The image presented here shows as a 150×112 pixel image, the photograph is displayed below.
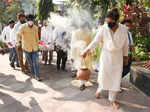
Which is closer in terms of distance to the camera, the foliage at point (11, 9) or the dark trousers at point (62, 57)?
the dark trousers at point (62, 57)

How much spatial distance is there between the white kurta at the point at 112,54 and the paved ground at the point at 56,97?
22.7 inches

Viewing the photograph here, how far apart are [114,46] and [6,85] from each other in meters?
3.29

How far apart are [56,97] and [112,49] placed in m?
1.79

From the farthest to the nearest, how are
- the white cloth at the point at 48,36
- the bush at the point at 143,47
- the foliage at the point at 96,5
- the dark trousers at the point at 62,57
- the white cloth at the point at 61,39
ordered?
the foliage at the point at 96,5
the white cloth at the point at 48,36
the dark trousers at the point at 62,57
the bush at the point at 143,47
the white cloth at the point at 61,39

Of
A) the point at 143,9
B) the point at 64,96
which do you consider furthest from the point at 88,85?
the point at 143,9

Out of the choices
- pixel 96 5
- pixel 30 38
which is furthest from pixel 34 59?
pixel 96 5

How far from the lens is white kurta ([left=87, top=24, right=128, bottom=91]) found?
Answer: 3521mm

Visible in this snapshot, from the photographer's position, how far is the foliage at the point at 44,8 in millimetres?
15072

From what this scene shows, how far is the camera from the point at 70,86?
509 centimetres

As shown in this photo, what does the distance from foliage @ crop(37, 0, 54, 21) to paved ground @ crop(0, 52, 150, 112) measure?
10242 millimetres

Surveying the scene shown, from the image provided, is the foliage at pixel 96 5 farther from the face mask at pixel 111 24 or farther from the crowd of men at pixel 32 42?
the face mask at pixel 111 24

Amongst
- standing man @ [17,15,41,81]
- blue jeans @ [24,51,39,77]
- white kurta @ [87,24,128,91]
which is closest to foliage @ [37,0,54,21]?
standing man @ [17,15,41,81]

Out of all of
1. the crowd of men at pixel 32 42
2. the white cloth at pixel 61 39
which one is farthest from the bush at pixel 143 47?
the crowd of men at pixel 32 42

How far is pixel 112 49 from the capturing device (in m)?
3.53
